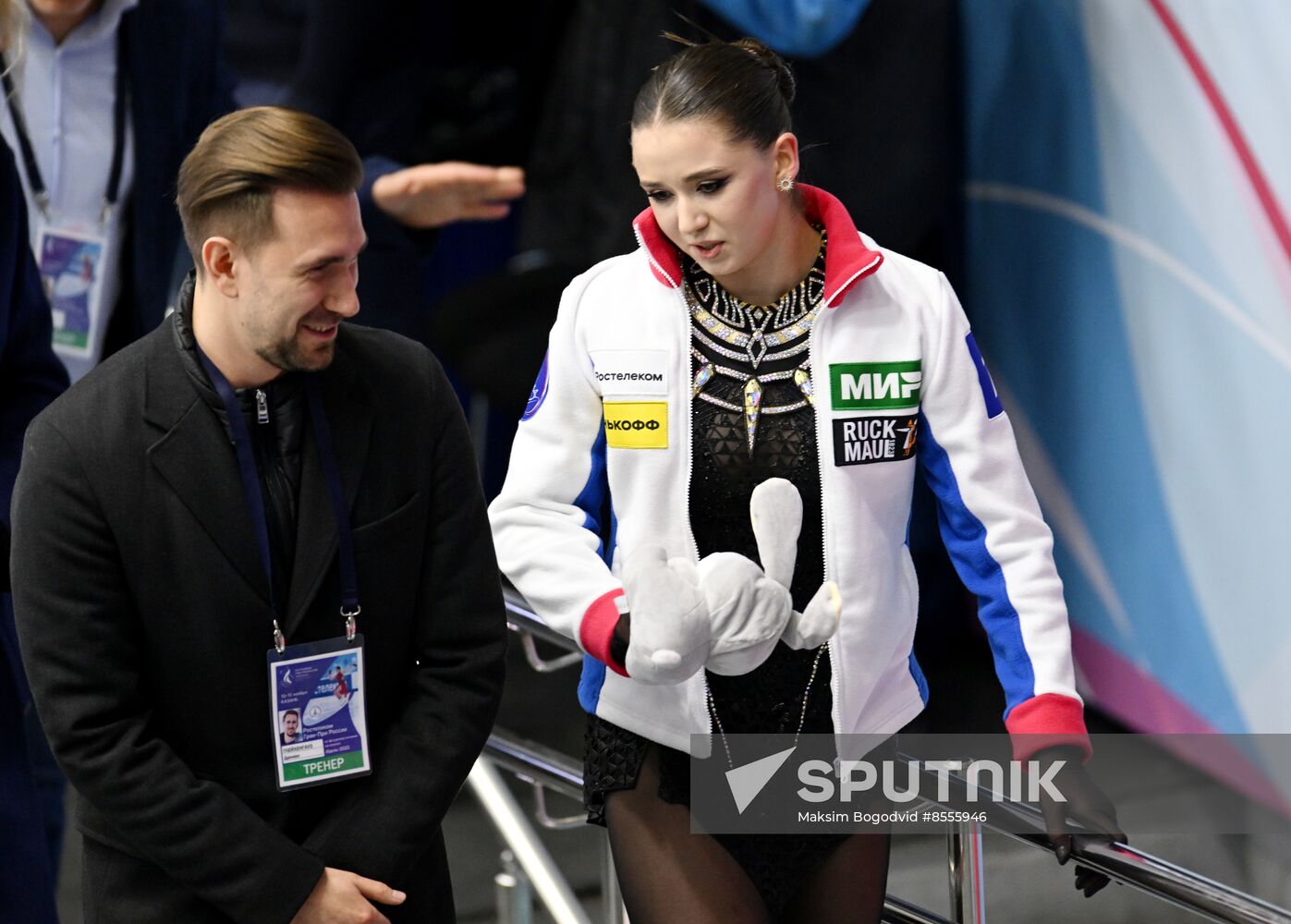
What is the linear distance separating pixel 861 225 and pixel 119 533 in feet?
9.68

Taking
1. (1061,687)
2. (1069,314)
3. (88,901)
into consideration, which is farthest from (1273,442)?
(88,901)

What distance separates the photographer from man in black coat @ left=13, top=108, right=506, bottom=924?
2012 millimetres

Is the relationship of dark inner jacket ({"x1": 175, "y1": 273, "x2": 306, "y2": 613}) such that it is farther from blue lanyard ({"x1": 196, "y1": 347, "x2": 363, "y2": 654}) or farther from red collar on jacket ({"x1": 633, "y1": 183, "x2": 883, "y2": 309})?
red collar on jacket ({"x1": 633, "y1": 183, "x2": 883, "y2": 309})

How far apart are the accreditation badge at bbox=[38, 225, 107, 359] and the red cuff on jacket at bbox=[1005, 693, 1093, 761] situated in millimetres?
2002

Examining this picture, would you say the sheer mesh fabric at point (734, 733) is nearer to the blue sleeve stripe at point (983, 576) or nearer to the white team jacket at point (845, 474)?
the white team jacket at point (845, 474)

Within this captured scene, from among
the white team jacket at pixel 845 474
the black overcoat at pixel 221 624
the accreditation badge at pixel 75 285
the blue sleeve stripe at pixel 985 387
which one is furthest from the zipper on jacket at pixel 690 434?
the accreditation badge at pixel 75 285

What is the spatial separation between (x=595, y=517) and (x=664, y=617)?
33 cm

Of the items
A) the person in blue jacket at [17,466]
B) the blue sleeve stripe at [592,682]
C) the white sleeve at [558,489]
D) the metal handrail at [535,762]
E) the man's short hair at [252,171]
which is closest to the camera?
the man's short hair at [252,171]

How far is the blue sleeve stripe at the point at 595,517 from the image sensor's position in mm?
2309

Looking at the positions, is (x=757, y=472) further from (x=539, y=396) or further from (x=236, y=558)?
(x=236, y=558)

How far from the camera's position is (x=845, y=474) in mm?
2221

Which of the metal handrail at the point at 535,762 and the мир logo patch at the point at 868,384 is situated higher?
the мир logo patch at the point at 868,384

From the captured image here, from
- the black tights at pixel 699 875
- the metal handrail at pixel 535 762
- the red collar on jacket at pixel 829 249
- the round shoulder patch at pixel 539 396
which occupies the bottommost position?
the metal handrail at pixel 535 762

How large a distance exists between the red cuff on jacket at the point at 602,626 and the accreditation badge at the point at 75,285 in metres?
1.59
